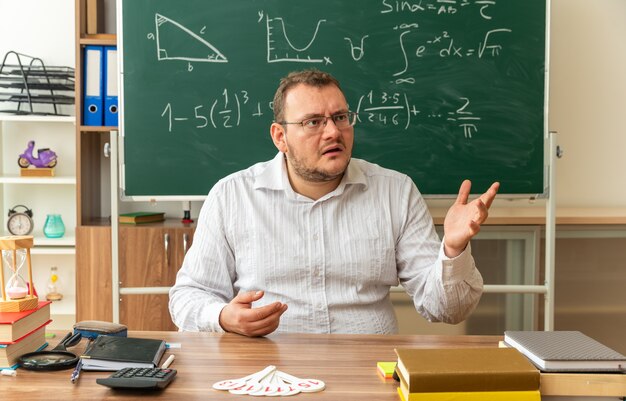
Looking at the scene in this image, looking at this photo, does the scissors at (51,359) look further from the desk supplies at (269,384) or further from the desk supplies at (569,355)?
the desk supplies at (569,355)

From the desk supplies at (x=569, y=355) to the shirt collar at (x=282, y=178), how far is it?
2.96ft

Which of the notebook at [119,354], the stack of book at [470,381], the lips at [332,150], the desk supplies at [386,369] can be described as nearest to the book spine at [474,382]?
the stack of book at [470,381]

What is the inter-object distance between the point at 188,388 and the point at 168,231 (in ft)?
6.13

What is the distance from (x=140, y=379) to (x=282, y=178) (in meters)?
1.00

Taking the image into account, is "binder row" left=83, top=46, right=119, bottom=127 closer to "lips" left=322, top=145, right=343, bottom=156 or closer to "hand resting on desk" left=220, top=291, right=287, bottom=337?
"lips" left=322, top=145, right=343, bottom=156

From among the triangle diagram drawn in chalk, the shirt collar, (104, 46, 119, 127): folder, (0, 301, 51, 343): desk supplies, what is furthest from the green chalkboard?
(0, 301, 51, 343): desk supplies

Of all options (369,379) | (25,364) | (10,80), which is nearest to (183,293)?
(25,364)

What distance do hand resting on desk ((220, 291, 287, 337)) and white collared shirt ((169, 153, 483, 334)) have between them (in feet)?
0.82

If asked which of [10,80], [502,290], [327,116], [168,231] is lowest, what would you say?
[502,290]

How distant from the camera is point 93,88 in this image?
3230 mm

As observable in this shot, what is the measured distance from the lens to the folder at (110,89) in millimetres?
3229

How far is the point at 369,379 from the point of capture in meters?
1.41

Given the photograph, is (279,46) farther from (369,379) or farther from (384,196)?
(369,379)

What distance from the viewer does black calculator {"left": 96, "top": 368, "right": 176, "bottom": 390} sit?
132cm
